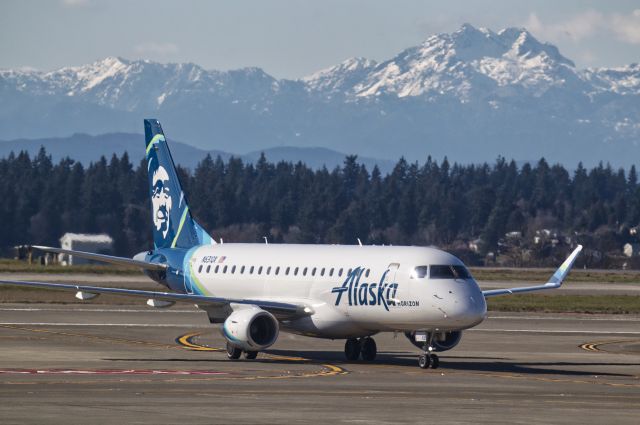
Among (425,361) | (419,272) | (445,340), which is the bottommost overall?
(425,361)

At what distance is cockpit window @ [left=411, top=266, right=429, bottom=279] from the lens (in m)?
47.1

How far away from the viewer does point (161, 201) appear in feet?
196

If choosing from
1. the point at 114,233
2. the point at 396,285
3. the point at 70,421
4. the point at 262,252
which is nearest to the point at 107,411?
the point at 70,421

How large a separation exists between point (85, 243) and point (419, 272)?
133678 mm

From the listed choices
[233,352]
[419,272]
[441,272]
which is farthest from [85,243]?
[441,272]

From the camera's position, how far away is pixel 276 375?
4397cm

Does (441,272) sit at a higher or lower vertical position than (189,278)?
higher

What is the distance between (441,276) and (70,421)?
17876mm

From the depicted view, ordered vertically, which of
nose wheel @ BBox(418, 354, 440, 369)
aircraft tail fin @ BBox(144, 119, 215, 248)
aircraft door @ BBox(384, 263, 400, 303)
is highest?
aircraft tail fin @ BBox(144, 119, 215, 248)

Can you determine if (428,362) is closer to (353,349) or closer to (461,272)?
(461,272)

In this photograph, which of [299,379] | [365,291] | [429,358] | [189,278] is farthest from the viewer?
[189,278]

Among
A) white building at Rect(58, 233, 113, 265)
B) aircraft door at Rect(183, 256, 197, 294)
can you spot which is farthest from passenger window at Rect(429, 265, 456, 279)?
white building at Rect(58, 233, 113, 265)

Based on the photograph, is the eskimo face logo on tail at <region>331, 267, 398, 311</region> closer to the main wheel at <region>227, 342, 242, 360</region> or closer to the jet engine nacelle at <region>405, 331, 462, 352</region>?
the jet engine nacelle at <region>405, 331, 462, 352</region>

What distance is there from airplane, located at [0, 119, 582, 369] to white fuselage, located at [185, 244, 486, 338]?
0.03m
